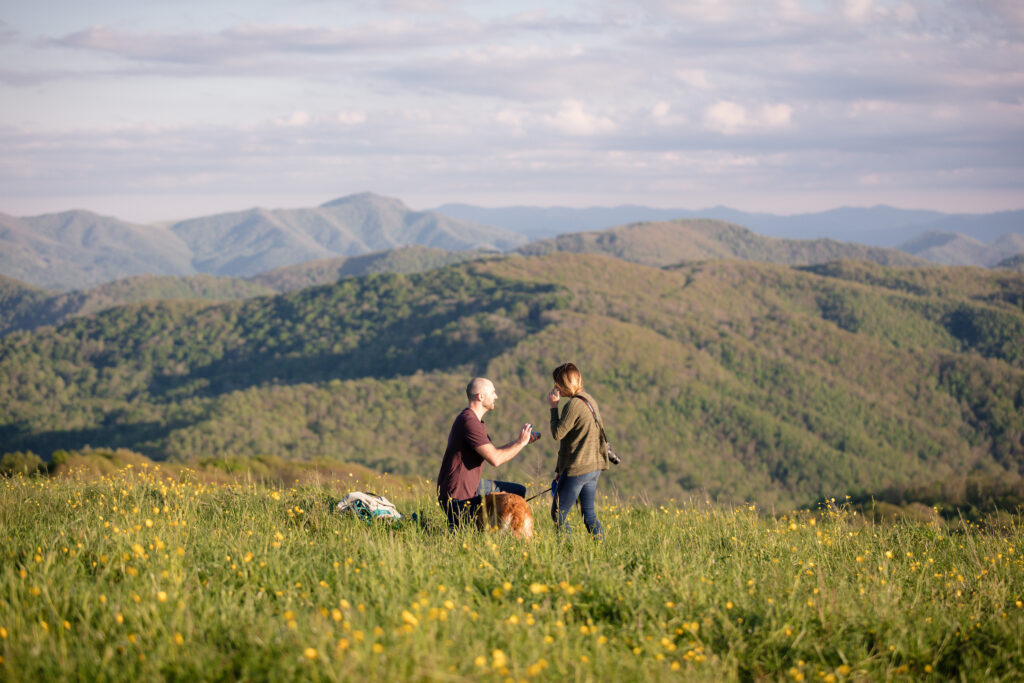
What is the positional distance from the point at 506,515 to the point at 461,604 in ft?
6.21

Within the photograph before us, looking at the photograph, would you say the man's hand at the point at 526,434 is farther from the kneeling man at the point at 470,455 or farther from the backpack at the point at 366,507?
the backpack at the point at 366,507

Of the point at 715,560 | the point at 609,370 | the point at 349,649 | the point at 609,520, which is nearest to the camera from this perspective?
the point at 349,649

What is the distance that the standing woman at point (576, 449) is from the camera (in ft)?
20.9

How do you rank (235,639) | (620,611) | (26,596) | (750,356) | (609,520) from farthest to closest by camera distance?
(750,356)
(609,520)
(620,611)
(26,596)
(235,639)

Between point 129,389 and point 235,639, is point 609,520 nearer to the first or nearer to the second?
point 235,639

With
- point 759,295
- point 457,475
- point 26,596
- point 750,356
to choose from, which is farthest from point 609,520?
point 759,295

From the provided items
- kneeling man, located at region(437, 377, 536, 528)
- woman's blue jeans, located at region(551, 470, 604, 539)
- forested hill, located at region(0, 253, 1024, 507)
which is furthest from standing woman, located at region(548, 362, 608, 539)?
forested hill, located at region(0, 253, 1024, 507)

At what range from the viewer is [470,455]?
651cm

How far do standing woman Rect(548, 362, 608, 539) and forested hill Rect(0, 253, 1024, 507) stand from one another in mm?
64368

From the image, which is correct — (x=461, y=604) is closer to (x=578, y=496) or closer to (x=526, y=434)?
(x=526, y=434)

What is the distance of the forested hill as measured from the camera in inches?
4168

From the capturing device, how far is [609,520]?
7488 mm

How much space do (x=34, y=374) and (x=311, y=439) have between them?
267 ft

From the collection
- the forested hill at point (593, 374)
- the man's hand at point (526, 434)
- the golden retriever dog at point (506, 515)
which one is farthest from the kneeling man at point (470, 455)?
the forested hill at point (593, 374)
